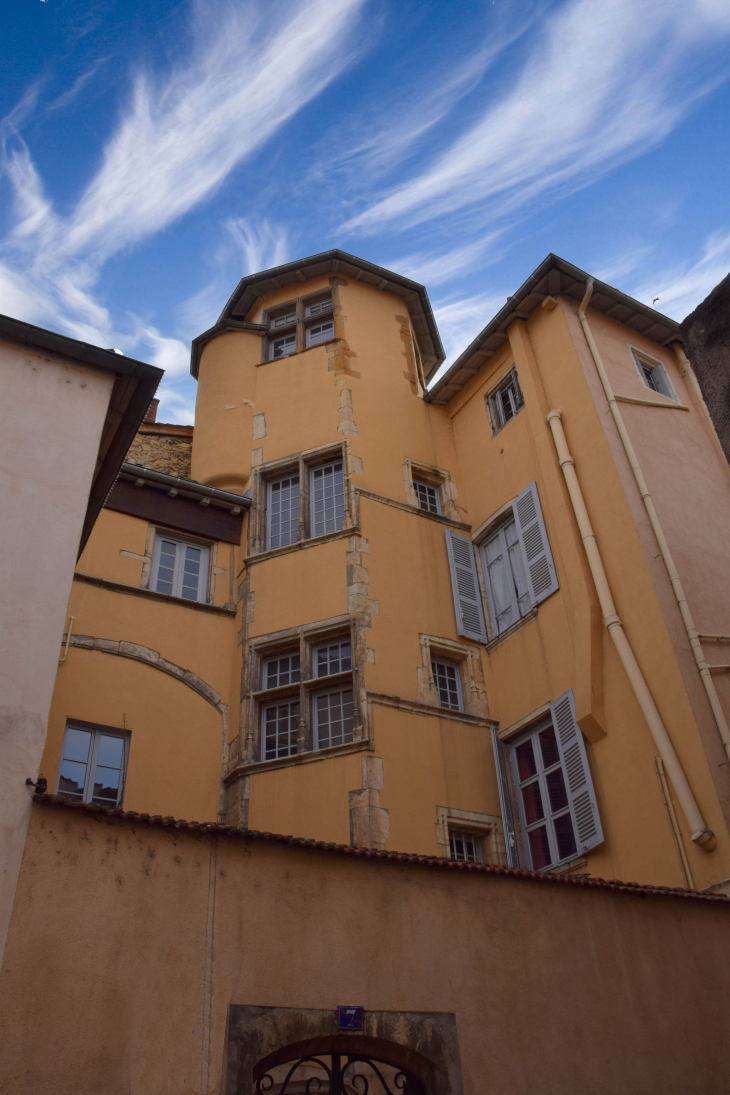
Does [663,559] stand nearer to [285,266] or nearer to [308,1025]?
[308,1025]

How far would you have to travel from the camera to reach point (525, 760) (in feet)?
39.4

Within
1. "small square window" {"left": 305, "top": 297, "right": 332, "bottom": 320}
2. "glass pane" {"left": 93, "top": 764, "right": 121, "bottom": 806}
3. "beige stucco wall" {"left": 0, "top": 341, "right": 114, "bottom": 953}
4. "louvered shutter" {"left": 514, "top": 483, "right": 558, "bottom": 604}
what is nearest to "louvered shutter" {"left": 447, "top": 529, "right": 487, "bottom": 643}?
"louvered shutter" {"left": 514, "top": 483, "right": 558, "bottom": 604}

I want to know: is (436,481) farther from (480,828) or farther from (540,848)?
(540,848)

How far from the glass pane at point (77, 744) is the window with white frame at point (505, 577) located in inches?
229

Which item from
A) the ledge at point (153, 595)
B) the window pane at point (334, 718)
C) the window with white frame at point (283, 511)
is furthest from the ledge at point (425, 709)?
the window with white frame at point (283, 511)

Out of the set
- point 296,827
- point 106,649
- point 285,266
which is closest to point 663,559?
point 296,827

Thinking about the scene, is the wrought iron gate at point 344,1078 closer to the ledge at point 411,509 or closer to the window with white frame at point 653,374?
the ledge at point 411,509

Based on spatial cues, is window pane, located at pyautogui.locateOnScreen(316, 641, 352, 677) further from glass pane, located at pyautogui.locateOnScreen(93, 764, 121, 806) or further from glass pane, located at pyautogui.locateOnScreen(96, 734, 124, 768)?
glass pane, located at pyautogui.locateOnScreen(93, 764, 121, 806)

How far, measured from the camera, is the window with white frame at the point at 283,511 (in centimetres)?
1432

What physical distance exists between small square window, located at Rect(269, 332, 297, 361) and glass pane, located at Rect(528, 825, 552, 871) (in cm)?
976

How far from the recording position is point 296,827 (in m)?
11.0

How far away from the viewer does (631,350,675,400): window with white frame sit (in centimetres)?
1423

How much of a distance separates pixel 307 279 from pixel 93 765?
10.6 m

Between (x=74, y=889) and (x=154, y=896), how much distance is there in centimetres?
52
